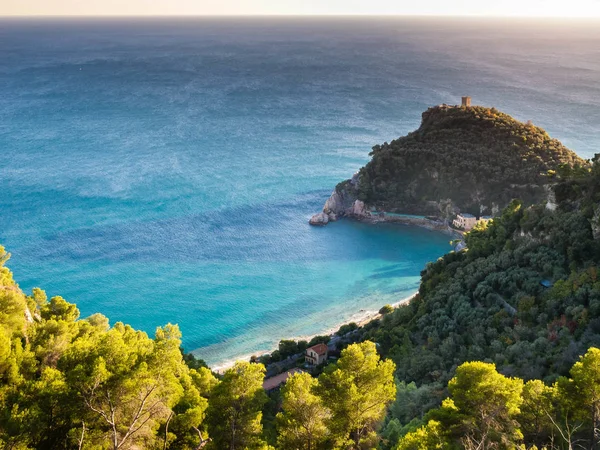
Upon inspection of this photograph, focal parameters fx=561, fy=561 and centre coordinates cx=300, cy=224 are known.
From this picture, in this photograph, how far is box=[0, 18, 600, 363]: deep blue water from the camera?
130ft

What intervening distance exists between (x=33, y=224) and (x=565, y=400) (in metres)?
48.2

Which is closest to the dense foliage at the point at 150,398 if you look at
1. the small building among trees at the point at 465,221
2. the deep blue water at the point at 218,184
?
the deep blue water at the point at 218,184

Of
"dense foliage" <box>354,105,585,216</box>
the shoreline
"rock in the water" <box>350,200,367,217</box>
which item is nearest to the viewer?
the shoreline

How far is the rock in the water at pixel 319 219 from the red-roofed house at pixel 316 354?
903 inches

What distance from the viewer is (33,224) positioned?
50.8 meters

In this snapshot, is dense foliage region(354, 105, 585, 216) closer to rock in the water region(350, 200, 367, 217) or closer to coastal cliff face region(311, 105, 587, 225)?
coastal cliff face region(311, 105, 587, 225)

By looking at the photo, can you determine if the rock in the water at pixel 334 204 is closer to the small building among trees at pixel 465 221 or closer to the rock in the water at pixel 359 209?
the rock in the water at pixel 359 209

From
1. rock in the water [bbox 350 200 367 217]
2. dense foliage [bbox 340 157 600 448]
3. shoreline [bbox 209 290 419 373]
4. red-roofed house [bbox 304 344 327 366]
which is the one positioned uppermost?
dense foliage [bbox 340 157 600 448]

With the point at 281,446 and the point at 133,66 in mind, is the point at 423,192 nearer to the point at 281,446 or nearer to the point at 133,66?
the point at 281,446

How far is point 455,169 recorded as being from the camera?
51469 millimetres

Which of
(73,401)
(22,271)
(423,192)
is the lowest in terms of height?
(22,271)

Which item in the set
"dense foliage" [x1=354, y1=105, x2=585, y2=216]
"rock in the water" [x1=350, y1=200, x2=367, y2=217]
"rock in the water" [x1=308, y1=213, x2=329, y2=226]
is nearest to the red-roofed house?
"rock in the water" [x1=308, y1=213, x2=329, y2=226]

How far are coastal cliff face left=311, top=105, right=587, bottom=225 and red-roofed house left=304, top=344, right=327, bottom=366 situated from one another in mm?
23155

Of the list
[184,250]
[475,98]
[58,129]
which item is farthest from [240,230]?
[475,98]
